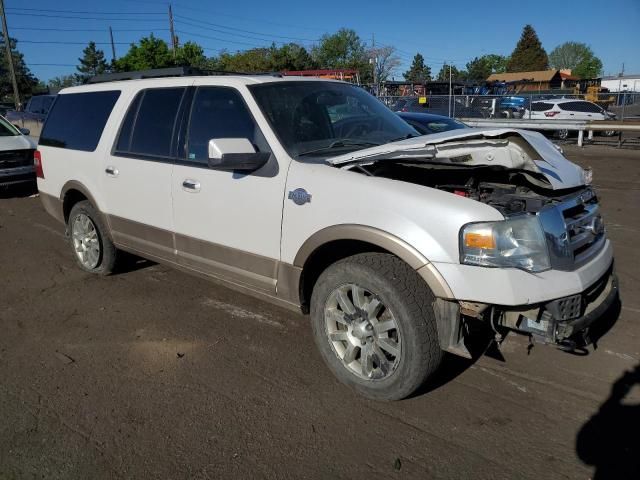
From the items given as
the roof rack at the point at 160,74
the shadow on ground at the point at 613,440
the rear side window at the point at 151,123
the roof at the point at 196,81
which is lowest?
the shadow on ground at the point at 613,440

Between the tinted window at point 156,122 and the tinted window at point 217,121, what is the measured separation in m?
0.26

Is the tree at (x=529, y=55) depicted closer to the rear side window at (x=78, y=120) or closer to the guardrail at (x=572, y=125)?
the guardrail at (x=572, y=125)

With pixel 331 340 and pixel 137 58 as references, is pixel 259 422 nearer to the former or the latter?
pixel 331 340

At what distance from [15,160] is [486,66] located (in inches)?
4752

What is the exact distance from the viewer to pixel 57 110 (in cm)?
595

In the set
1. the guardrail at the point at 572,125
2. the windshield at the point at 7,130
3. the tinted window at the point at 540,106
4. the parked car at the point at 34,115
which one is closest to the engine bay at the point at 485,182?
the windshield at the point at 7,130

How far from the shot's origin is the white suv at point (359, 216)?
284cm

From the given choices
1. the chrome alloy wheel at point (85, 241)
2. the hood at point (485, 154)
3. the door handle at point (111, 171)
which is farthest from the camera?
the chrome alloy wheel at point (85, 241)

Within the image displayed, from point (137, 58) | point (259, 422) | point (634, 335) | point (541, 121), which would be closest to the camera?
point (259, 422)

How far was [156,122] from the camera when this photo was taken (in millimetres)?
4602

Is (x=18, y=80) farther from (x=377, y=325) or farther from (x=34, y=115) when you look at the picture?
(x=377, y=325)

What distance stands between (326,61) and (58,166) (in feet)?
301

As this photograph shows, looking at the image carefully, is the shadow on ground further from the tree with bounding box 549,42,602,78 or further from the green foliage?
the tree with bounding box 549,42,602,78

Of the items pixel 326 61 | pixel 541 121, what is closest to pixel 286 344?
pixel 541 121
